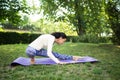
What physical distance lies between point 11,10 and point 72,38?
7.62 metres

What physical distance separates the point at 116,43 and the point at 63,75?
13.1 meters

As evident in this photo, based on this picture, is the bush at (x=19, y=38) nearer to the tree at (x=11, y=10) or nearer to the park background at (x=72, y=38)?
the park background at (x=72, y=38)

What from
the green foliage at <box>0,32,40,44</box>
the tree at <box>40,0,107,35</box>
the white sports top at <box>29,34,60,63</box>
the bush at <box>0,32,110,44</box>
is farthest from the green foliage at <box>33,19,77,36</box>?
the white sports top at <box>29,34,60,63</box>

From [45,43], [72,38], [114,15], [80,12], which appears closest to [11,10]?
[72,38]

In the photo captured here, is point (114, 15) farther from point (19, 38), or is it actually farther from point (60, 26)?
point (60, 26)

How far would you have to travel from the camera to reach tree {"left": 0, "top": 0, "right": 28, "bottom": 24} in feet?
82.2

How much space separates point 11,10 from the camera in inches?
997

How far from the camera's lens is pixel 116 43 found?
18266 millimetres

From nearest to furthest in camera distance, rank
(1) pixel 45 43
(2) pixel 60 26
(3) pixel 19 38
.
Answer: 1. (1) pixel 45 43
2. (3) pixel 19 38
3. (2) pixel 60 26

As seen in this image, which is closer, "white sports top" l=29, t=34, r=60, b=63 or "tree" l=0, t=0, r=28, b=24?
"white sports top" l=29, t=34, r=60, b=63

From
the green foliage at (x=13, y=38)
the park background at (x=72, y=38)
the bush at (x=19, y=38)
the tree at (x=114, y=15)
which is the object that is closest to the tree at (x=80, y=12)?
the park background at (x=72, y=38)

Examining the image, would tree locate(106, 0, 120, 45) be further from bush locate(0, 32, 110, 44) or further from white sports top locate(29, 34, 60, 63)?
white sports top locate(29, 34, 60, 63)

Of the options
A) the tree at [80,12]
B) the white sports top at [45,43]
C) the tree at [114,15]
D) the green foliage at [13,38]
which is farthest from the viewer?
the tree at [80,12]

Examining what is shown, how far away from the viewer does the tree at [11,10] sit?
25047 mm
